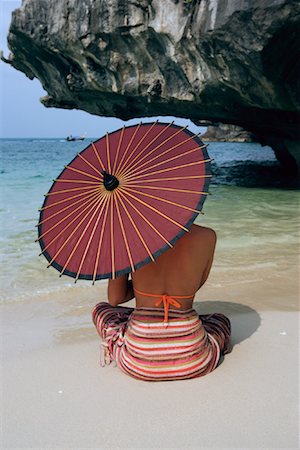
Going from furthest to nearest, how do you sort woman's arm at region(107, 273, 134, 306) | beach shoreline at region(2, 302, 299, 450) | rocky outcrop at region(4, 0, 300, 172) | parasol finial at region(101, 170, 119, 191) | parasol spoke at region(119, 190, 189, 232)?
1. rocky outcrop at region(4, 0, 300, 172)
2. woman's arm at region(107, 273, 134, 306)
3. parasol finial at region(101, 170, 119, 191)
4. parasol spoke at region(119, 190, 189, 232)
5. beach shoreline at region(2, 302, 299, 450)

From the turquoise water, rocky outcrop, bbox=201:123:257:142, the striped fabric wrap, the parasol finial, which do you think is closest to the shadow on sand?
the striped fabric wrap

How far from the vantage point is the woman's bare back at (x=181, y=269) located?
7.85ft

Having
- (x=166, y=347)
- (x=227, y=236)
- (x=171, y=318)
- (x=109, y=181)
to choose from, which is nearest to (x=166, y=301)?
(x=171, y=318)

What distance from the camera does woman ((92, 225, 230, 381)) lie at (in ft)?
7.89

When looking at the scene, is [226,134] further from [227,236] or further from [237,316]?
[237,316]

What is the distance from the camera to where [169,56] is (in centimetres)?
1195

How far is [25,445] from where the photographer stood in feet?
6.67

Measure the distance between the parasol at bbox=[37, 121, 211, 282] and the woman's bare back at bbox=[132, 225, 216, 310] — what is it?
24 centimetres

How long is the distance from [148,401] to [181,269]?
2.16 feet

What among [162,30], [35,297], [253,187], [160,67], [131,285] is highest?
[162,30]

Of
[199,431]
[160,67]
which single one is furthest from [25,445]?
[160,67]

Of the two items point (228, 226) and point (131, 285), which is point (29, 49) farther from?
point (131, 285)

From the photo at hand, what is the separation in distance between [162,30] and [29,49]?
5.81 m

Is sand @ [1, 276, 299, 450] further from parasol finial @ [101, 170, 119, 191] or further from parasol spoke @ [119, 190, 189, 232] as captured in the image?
parasol finial @ [101, 170, 119, 191]
